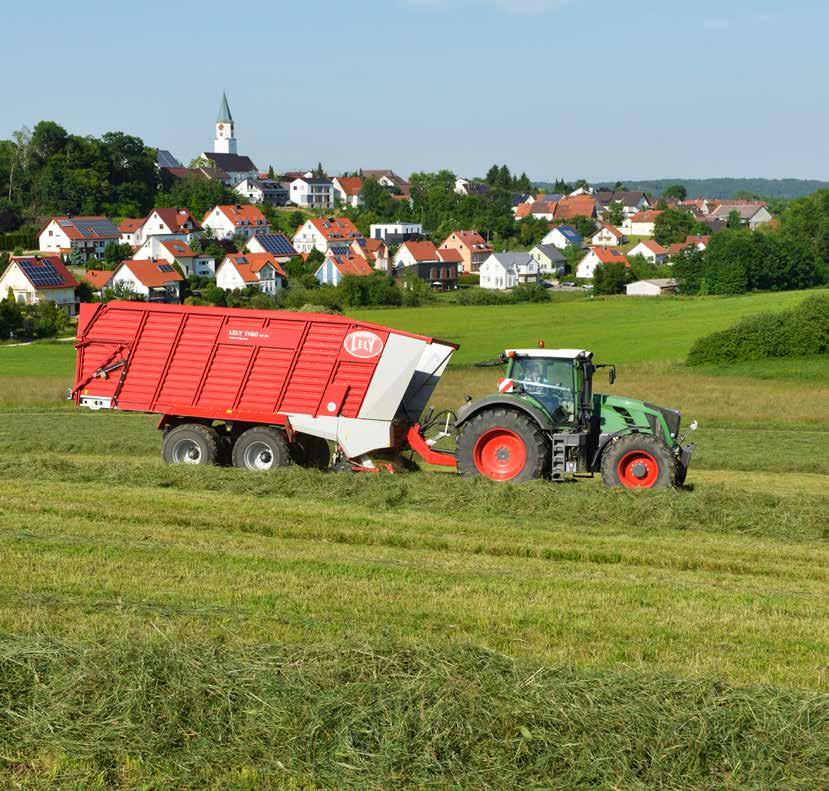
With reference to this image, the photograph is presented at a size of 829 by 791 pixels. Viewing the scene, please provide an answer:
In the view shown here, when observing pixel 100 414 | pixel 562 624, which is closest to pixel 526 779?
pixel 562 624

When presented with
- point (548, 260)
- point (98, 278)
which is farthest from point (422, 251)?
point (98, 278)

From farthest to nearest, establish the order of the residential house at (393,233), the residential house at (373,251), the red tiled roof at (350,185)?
the red tiled roof at (350,185), the residential house at (393,233), the residential house at (373,251)

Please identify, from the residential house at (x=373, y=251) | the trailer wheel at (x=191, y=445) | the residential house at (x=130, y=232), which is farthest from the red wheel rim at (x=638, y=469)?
the residential house at (x=373, y=251)

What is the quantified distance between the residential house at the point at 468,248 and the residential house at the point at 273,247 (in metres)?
15.7

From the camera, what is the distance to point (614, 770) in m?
6.02

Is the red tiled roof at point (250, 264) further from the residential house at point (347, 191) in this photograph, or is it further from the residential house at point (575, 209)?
the residential house at point (575, 209)

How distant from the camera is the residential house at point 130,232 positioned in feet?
315

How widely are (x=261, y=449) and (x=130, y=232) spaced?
85188 millimetres

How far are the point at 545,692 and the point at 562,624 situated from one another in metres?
2.17

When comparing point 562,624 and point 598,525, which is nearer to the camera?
point 562,624

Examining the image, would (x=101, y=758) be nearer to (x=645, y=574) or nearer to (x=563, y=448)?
(x=645, y=574)

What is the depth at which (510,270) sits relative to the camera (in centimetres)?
9656

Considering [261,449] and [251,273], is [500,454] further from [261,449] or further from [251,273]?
[251,273]

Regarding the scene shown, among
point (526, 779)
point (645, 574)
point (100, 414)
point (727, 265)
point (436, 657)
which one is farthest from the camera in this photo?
point (727, 265)
